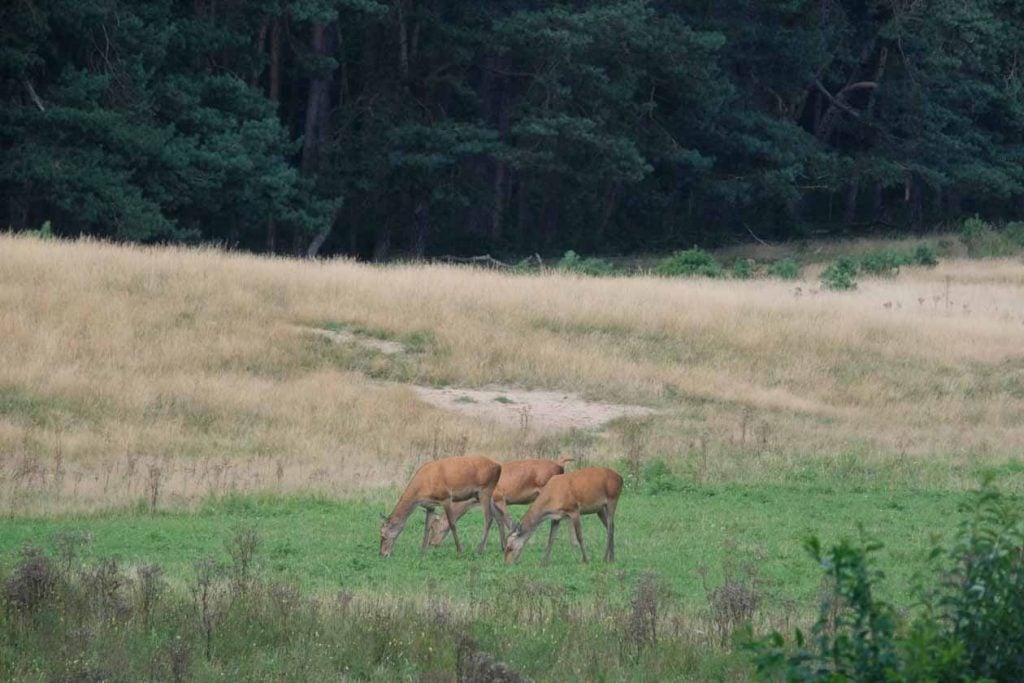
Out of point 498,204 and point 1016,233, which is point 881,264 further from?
point 498,204

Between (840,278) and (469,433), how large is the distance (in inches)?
830

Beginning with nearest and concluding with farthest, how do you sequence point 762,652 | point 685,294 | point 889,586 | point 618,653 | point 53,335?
point 762,652 < point 618,653 < point 889,586 < point 53,335 < point 685,294

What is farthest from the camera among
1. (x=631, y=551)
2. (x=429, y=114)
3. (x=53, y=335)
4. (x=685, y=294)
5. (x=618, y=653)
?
(x=429, y=114)

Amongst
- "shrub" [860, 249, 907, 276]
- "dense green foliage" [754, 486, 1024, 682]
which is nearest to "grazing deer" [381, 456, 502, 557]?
"dense green foliage" [754, 486, 1024, 682]

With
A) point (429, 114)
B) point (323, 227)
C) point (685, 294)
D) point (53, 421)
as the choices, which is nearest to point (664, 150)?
point (429, 114)

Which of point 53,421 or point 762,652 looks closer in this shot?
point 762,652

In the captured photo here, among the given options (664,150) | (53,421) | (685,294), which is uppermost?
(664,150)

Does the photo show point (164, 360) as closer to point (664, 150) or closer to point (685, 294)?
point (685, 294)

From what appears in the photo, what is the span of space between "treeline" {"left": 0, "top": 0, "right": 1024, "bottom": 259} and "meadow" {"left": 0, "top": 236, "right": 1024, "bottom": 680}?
555 inches

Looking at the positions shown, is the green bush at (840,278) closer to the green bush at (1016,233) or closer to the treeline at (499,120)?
the treeline at (499,120)

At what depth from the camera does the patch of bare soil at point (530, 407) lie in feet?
83.8

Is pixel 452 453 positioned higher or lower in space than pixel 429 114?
lower

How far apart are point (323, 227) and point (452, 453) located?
32156 millimetres

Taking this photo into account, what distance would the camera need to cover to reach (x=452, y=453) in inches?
880
